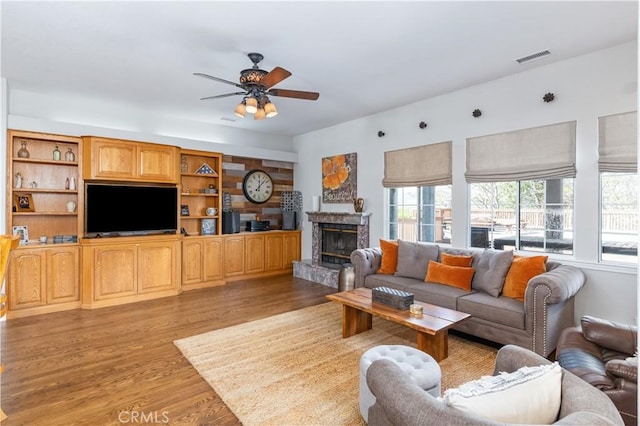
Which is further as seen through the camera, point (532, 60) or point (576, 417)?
point (532, 60)

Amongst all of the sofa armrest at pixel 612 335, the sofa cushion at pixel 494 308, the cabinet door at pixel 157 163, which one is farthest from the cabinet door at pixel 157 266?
the sofa armrest at pixel 612 335

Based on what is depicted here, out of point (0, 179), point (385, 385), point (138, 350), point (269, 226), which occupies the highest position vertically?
point (0, 179)

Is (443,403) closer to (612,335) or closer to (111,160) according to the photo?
(612,335)

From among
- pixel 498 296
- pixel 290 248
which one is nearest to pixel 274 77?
pixel 498 296

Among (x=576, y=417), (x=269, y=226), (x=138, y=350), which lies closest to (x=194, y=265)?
(x=269, y=226)

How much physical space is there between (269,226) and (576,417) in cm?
613

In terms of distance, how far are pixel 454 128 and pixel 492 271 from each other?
2000 millimetres

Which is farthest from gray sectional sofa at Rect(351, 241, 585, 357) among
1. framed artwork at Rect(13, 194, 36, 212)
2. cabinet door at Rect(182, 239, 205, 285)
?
framed artwork at Rect(13, 194, 36, 212)

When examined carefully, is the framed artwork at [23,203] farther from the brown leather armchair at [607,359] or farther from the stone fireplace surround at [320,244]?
the brown leather armchair at [607,359]

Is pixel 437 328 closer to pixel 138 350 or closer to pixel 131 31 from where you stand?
pixel 138 350

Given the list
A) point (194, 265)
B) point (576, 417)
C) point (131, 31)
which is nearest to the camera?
point (576, 417)

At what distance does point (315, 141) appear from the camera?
6.78m

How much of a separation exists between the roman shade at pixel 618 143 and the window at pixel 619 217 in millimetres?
132

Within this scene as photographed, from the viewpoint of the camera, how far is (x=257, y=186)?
22.3 ft
